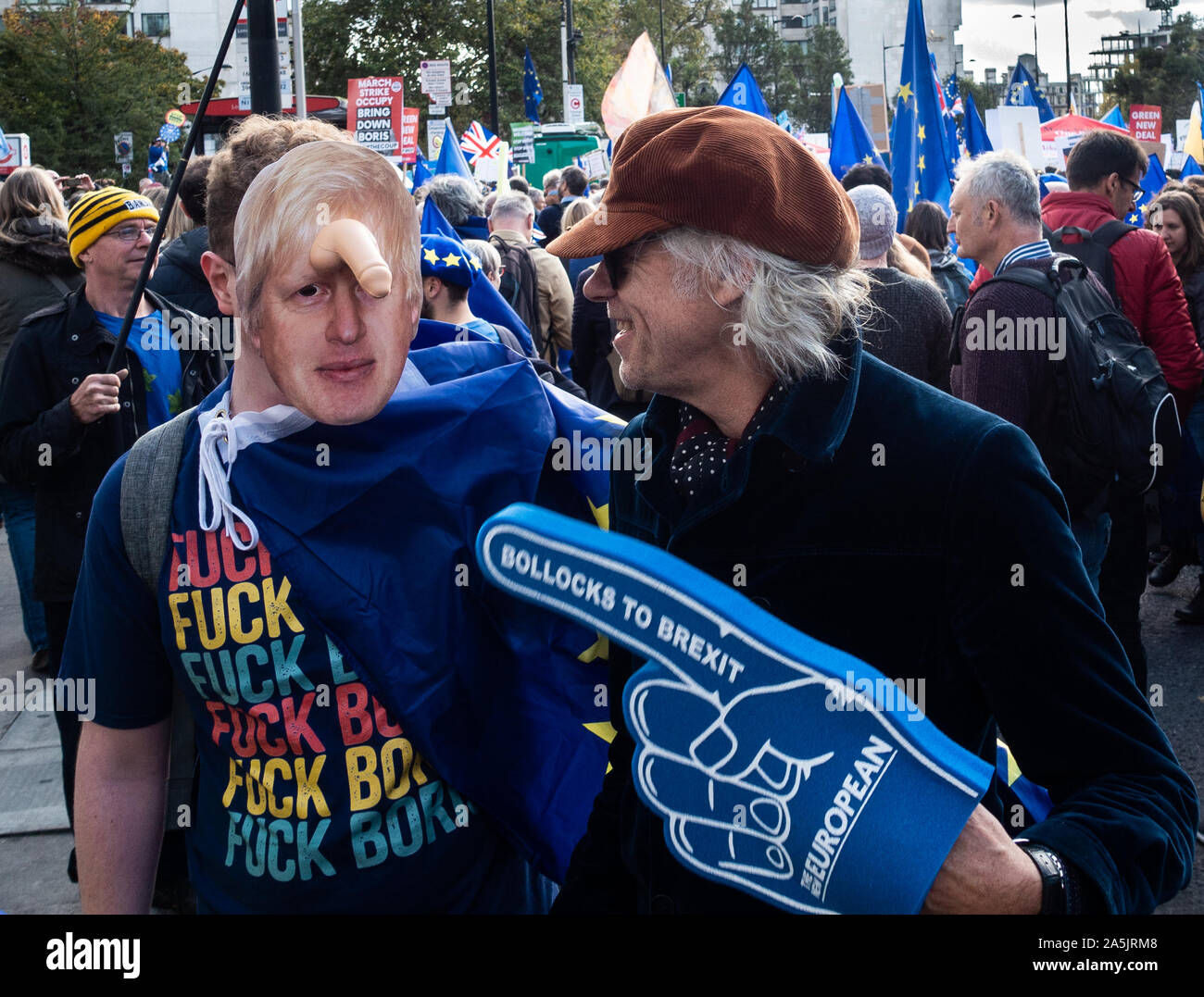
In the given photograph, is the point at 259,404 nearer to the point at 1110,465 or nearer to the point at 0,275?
the point at 1110,465

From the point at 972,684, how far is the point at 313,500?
0.89 m

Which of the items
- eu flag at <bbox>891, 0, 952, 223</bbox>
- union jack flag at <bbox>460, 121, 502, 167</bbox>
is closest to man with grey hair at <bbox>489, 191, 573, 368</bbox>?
eu flag at <bbox>891, 0, 952, 223</bbox>

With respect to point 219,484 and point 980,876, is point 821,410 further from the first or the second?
point 219,484

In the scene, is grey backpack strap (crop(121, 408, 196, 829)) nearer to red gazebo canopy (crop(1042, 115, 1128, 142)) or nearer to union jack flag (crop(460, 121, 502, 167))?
red gazebo canopy (crop(1042, 115, 1128, 142))

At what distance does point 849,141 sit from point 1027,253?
630cm

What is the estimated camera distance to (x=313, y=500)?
1.73m

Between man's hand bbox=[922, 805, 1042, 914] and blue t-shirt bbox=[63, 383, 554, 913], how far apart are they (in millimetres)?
770

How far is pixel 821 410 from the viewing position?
4.96 feet

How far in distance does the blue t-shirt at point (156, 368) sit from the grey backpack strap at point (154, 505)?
2.08 metres

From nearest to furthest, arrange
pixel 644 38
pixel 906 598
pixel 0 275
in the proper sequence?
pixel 906 598
pixel 0 275
pixel 644 38

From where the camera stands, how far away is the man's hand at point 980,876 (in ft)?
3.89

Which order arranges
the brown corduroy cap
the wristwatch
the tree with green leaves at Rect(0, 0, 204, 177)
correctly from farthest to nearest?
the tree with green leaves at Rect(0, 0, 204, 177) < the brown corduroy cap < the wristwatch

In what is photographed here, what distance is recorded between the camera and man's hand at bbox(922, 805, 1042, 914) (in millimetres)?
1187
